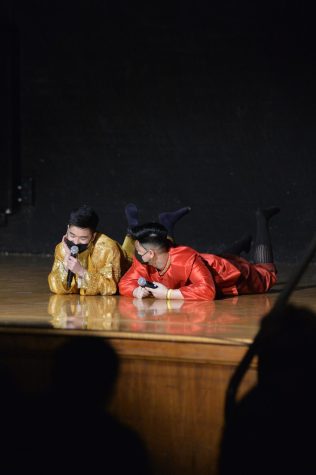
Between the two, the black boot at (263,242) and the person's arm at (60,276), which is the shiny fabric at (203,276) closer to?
the black boot at (263,242)

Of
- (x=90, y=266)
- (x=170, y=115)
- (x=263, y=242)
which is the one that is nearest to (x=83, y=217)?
(x=90, y=266)

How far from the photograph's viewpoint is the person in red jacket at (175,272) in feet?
14.9

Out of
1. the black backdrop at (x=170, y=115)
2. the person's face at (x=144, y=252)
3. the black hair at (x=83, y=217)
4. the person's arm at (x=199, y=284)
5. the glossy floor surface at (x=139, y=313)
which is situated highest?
A: the black backdrop at (x=170, y=115)

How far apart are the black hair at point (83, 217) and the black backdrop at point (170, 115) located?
2212mm

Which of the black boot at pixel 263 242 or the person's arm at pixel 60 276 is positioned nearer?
the person's arm at pixel 60 276

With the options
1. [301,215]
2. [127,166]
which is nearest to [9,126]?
[127,166]

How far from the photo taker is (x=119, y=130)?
6918mm

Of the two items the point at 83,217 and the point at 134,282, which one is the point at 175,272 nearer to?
the point at 134,282

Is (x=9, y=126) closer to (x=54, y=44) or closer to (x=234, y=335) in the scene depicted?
(x=54, y=44)

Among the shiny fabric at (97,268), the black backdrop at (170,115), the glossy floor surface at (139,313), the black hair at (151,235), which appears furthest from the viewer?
the black backdrop at (170,115)

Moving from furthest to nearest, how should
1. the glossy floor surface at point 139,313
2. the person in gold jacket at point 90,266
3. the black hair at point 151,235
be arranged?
the person in gold jacket at point 90,266 < the black hair at point 151,235 < the glossy floor surface at point 139,313

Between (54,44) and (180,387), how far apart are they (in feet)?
13.3

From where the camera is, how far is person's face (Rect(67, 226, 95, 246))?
4676 mm

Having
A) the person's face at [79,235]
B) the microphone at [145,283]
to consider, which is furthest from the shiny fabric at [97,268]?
the microphone at [145,283]
